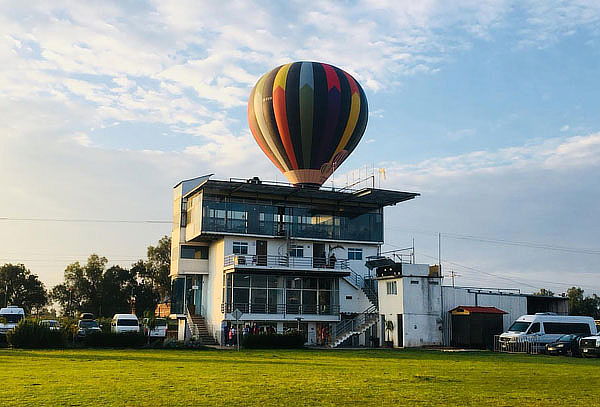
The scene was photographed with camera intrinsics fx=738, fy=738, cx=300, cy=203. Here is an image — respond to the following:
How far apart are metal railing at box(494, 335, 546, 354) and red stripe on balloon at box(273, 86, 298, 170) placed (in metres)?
24.0

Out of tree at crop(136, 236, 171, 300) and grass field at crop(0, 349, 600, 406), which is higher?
tree at crop(136, 236, 171, 300)

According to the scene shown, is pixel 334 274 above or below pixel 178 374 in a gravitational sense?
above

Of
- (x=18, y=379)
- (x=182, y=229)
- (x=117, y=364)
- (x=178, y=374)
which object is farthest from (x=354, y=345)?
(x=18, y=379)

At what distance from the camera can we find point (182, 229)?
59.7m

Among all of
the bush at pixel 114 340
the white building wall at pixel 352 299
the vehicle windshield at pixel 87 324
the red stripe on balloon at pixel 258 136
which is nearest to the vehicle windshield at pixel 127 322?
the vehicle windshield at pixel 87 324

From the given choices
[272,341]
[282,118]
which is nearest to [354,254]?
[282,118]

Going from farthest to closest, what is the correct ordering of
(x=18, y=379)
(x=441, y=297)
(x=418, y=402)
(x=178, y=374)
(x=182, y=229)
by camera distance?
(x=182, y=229)
(x=441, y=297)
(x=178, y=374)
(x=18, y=379)
(x=418, y=402)

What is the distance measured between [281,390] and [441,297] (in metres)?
34.9

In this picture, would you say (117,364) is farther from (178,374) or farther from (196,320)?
(196,320)

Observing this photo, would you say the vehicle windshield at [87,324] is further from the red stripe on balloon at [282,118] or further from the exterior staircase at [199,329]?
the red stripe on balloon at [282,118]

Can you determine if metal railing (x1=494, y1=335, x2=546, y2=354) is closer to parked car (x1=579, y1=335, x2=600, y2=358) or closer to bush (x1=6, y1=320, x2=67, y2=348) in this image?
parked car (x1=579, y1=335, x2=600, y2=358)

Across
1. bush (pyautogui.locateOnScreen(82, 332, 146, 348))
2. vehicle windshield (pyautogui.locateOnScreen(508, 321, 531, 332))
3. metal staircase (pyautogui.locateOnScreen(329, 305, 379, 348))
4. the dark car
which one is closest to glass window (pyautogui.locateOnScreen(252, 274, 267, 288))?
metal staircase (pyautogui.locateOnScreen(329, 305, 379, 348))

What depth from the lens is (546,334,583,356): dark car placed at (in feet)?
127

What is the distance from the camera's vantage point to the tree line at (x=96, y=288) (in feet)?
321
